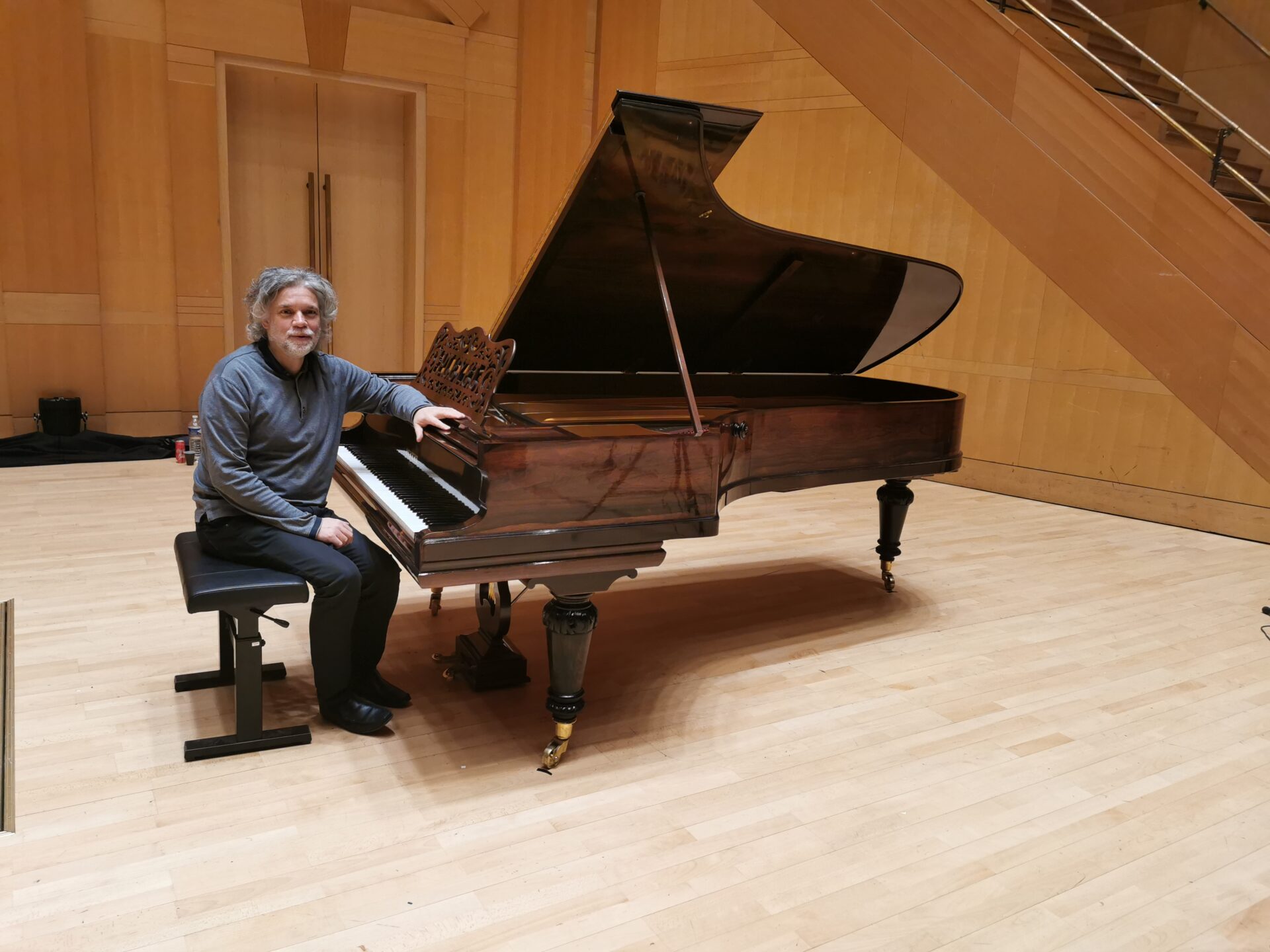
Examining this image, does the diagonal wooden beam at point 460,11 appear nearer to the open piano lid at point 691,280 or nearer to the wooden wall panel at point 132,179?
the wooden wall panel at point 132,179

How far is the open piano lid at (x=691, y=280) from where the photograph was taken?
8.41 ft

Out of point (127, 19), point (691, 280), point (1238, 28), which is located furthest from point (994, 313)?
point (127, 19)

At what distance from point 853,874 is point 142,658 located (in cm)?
235

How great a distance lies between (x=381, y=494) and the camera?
255cm

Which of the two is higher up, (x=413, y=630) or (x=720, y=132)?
(x=720, y=132)

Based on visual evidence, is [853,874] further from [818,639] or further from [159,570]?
[159,570]

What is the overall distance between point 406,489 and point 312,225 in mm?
5039

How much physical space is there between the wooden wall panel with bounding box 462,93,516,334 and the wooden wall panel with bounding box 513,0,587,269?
88 millimetres

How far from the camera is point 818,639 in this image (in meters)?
3.61

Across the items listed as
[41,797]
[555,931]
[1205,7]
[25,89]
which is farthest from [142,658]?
[1205,7]

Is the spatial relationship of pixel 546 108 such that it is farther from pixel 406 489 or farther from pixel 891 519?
pixel 406 489

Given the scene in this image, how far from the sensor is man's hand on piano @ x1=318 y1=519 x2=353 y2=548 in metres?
2.52

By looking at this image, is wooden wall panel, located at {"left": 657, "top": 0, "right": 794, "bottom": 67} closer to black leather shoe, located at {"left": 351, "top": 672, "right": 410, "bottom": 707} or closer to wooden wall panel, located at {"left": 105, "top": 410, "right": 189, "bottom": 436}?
wooden wall panel, located at {"left": 105, "top": 410, "right": 189, "bottom": 436}

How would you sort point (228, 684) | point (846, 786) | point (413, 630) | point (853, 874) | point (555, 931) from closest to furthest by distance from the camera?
point (555, 931) < point (853, 874) < point (846, 786) < point (228, 684) < point (413, 630)
